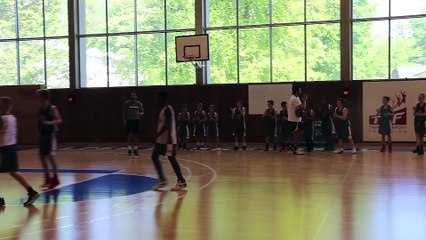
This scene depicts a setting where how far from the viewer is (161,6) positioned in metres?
21.8

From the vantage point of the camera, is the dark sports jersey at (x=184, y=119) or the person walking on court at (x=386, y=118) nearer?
the person walking on court at (x=386, y=118)

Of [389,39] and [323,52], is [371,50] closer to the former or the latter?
[389,39]

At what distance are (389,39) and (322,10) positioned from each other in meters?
2.78

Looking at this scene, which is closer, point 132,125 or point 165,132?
point 165,132

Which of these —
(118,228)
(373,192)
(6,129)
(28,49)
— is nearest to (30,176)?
(6,129)

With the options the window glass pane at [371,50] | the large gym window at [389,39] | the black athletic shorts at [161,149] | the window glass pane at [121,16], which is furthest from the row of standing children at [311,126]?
the window glass pane at [121,16]

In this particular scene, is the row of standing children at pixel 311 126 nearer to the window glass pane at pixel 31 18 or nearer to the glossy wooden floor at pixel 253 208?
the glossy wooden floor at pixel 253 208

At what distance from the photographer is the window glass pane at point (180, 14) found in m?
21.5

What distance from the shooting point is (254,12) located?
20.9m

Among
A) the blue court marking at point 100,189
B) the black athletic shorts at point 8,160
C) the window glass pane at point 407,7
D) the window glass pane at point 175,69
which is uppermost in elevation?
the window glass pane at point 407,7

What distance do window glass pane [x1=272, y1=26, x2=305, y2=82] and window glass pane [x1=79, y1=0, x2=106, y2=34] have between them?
7695 mm

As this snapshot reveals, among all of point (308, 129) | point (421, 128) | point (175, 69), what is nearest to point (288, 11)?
point (175, 69)

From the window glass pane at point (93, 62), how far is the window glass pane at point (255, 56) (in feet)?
20.5

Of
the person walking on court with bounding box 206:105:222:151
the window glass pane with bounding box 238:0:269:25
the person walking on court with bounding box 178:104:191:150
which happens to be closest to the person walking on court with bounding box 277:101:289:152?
the person walking on court with bounding box 206:105:222:151
